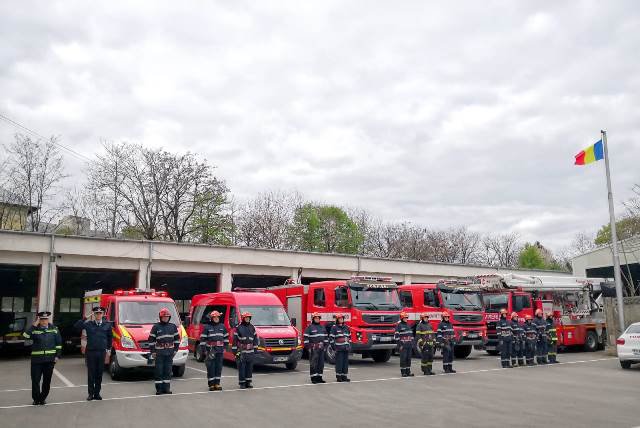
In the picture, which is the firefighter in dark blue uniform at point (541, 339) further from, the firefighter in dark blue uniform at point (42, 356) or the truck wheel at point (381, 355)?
the firefighter in dark blue uniform at point (42, 356)

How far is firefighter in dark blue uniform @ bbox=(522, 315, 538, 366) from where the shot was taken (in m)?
19.8

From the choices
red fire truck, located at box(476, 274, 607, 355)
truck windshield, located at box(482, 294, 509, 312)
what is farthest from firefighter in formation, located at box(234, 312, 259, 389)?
truck windshield, located at box(482, 294, 509, 312)

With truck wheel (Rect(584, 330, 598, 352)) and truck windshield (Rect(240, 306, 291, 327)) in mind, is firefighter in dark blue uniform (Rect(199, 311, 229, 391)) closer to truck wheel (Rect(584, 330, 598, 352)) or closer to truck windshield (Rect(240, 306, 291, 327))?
truck windshield (Rect(240, 306, 291, 327))

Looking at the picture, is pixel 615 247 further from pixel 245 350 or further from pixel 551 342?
pixel 245 350

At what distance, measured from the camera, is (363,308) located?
20.1 metres

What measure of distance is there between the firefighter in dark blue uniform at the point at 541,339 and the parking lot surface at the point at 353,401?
2097mm

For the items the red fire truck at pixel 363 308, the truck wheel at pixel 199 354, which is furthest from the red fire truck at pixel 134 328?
the red fire truck at pixel 363 308

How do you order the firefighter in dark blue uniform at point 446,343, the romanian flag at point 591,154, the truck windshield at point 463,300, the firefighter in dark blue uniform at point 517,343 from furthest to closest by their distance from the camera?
the romanian flag at point 591,154 → the truck windshield at point 463,300 → the firefighter in dark blue uniform at point 517,343 → the firefighter in dark blue uniform at point 446,343

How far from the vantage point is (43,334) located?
39.2 ft

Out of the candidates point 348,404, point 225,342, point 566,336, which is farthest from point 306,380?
point 566,336

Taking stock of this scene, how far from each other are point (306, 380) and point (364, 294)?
17.5 feet

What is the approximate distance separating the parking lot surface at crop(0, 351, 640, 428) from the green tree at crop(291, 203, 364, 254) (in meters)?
43.8

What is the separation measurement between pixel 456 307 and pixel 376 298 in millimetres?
3636

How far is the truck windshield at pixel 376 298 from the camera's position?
2028 centimetres
